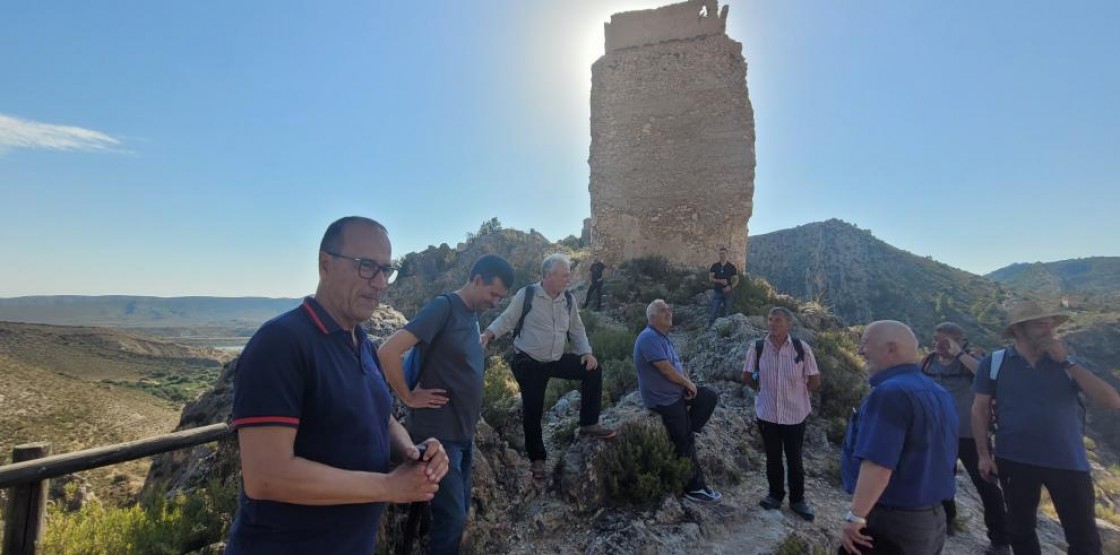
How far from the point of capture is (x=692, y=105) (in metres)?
14.9

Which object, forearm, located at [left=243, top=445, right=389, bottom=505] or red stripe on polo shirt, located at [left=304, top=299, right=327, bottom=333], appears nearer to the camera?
forearm, located at [left=243, top=445, right=389, bottom=505]

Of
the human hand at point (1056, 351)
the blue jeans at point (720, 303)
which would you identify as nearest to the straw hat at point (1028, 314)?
the human hand at point (1056, 351)

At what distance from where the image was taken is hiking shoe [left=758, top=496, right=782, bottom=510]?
497 cm

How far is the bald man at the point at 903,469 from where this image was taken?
107 inches

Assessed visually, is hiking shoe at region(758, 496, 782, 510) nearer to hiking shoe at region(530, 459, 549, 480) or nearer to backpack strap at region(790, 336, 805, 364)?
backpack strap at region(790, 336, 805, 364)

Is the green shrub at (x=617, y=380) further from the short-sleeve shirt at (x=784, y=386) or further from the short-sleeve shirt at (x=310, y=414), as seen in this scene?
the short-sleeve shirt at (x=310, y=414)

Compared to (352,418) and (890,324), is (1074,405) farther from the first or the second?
(352,418)

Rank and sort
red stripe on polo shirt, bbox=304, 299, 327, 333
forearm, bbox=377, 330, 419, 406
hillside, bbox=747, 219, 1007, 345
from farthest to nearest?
hillside, bbox=747, 219, 1007, 345 → forearm, bbox=377, 330, 419, 406 → red stripe on polo shirt, bbox=304, 299, 327, 333

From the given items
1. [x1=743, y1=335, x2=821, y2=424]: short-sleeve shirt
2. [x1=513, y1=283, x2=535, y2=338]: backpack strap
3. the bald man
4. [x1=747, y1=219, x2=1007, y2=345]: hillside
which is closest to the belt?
the bald man

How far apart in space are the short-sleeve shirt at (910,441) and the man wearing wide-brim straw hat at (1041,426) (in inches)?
55.7

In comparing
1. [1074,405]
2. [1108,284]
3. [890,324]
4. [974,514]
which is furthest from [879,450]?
[1108,284]

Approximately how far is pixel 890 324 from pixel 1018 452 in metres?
1.79

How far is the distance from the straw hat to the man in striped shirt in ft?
4.93

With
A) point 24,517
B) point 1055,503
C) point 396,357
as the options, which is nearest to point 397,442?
point 396,357
